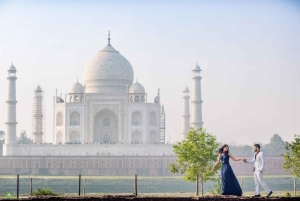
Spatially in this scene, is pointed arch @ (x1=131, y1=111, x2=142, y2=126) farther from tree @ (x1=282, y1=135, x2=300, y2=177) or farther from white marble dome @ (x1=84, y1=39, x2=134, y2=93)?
tree @ (x1=282, y1=135, x2=300, y2=177)

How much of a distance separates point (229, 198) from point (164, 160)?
40821 millimetres

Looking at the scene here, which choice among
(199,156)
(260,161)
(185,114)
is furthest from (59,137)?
(260,161)

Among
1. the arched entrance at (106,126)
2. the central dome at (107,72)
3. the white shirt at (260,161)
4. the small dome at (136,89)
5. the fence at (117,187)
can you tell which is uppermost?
the central dome at (107,72)

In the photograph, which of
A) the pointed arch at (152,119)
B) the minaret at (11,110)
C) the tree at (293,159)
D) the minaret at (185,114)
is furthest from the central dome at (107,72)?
the tree at (293,159)

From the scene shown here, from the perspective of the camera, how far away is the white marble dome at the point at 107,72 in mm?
57594

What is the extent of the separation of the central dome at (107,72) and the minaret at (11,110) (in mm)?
7328

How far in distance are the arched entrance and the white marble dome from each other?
6.09 ft

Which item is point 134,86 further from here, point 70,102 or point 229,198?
point 229,198

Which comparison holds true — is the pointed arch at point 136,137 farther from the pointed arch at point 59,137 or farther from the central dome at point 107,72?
the pointed arch at point 59,137

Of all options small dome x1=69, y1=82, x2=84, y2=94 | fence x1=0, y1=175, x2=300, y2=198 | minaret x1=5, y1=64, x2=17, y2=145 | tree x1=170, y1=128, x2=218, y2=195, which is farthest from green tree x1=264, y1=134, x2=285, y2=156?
tree x1=170, y1=128, x2=218, y2=195

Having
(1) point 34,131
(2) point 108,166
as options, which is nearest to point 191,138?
(2) point 108,166

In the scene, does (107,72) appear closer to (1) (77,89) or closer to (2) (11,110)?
(1) (77,89)

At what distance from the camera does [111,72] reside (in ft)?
189

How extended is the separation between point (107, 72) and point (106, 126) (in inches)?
160
